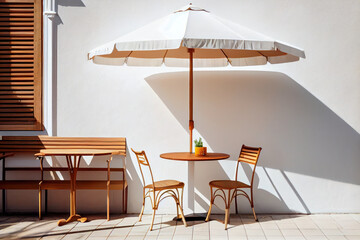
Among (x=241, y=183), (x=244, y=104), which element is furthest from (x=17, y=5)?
(x=241, y=183)

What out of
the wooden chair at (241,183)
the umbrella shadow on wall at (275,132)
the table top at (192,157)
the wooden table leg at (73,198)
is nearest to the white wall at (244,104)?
the umbrella shadow on wall at (275,132)

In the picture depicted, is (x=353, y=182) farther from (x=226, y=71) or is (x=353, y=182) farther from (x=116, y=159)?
(x=116, y=159)

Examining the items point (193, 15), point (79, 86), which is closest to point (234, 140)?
point (193, 15)

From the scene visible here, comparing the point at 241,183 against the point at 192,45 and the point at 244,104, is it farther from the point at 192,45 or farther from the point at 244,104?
the point at 192,45

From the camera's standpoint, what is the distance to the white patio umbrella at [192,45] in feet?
15.4

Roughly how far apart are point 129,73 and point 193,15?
1.51 meters

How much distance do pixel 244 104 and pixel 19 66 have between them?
340 centimetres

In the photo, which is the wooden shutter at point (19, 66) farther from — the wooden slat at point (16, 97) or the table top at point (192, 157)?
the table top at point (192, 157)

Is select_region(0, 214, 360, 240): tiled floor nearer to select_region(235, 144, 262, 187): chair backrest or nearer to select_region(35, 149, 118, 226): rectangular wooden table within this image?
select_region(35, 149, 118, 226): rectangular wooden table

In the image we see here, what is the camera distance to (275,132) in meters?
6.17

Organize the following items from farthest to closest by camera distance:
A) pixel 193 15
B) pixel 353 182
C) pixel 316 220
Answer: pixel 353 182 < pixel 316 220 < pixel 193 15

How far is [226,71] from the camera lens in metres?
6.20

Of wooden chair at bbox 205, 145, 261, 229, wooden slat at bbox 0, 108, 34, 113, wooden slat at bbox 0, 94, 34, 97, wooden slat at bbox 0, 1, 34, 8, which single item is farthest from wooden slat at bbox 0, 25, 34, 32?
wooden chair at bbox 205, 145, 261, 229

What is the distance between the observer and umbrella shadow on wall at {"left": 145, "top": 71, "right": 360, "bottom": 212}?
242 inches
